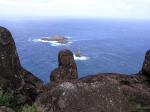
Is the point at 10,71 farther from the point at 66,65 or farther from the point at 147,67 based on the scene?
the point at 147,67

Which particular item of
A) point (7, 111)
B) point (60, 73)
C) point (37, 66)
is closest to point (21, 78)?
point (60, 73)

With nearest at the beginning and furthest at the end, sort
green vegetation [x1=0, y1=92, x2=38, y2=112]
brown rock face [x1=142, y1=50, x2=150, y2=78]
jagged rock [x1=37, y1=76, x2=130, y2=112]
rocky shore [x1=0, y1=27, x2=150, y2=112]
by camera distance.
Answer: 1. jagged rock [x1=37, y1=76, x2=130, y2=112]
2. rocky shore [x1=0, y1=27, x2=150, y2=112]
3. green vegetation [x1=0, y1=92, x2=38, y2=112]
4. brown rock face [x1=142, y1=50, x2=150, y2=78]

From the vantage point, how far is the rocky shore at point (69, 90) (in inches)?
522

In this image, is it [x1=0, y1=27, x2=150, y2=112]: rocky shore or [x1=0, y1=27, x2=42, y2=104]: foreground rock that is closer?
[x1=0, y1=27, x2=150, y2=112]: rocky shore

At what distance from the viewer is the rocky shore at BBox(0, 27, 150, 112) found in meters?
13.3

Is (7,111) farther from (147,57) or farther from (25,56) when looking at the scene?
(25,56)

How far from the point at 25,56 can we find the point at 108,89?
136218 millimetres

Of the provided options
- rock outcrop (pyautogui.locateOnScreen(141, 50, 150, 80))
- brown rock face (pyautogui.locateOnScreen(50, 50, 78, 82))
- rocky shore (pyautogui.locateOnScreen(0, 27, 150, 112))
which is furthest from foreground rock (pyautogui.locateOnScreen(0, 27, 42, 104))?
rock outcrop (pyautogui.locateOnScreen(141, 50, 150, 80))

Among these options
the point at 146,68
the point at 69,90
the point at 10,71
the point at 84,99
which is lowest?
the point at 146,68

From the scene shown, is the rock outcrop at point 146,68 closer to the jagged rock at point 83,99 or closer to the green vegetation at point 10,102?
the green vegetation at point 10,102

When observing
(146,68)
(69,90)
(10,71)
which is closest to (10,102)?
(10,71)

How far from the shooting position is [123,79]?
874 inches

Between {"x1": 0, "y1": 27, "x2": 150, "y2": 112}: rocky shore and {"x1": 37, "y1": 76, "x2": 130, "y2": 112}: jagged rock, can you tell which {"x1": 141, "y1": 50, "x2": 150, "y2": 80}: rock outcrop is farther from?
{"x1": 37, "y1": 76, "x2": 130, "y2": 112}: jagged rock

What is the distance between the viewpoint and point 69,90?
44.0ft
